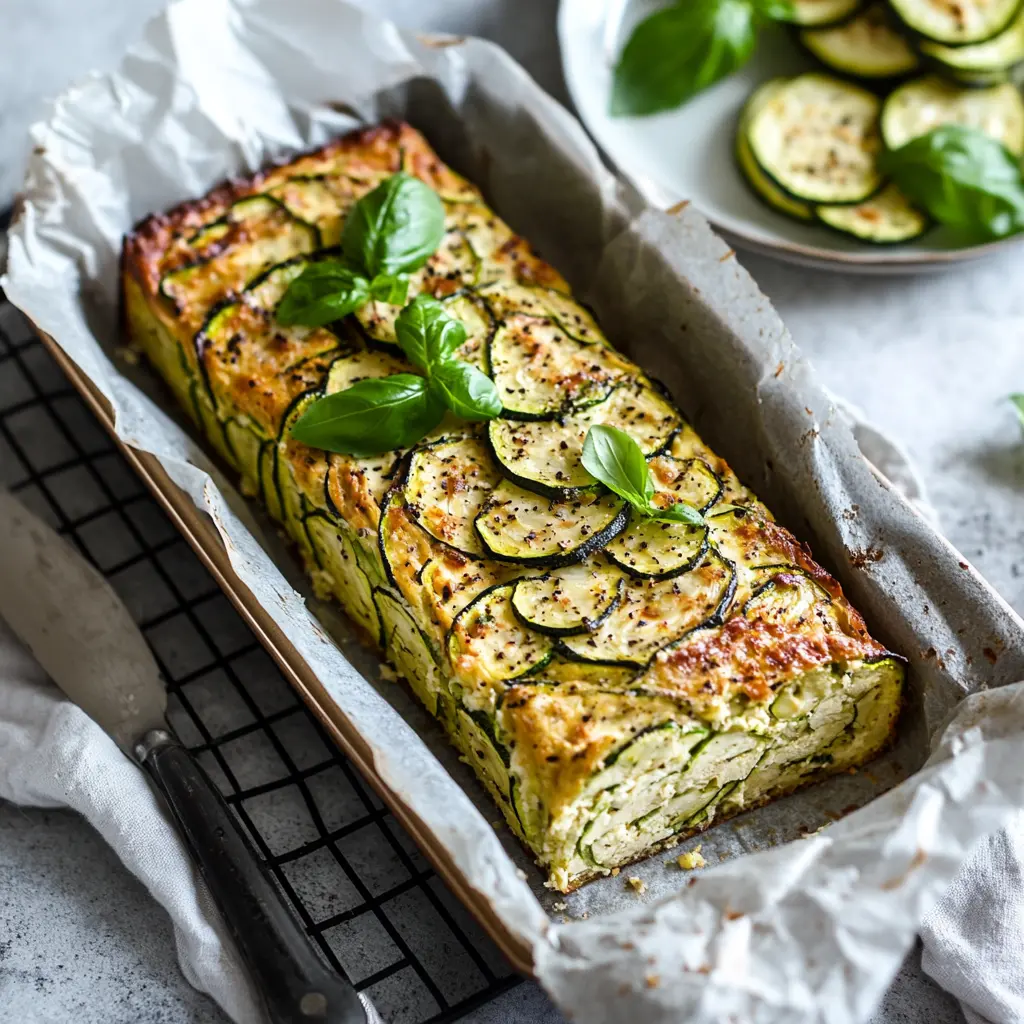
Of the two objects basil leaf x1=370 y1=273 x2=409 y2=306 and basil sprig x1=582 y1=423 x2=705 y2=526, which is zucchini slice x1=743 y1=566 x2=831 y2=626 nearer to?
basil sprig x1=582 y1=423 x2=705 y2=526

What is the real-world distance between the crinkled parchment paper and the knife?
1.44ft

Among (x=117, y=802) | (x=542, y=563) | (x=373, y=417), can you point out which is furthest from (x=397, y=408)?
(x=117, y=802)

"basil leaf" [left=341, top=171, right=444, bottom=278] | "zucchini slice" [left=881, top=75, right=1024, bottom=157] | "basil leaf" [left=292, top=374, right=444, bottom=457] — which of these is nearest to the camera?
"basil leaf" [left=292, top=374, right=444, bottom=457]

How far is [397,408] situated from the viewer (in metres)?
3.60

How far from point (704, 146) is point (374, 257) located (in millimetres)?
1782

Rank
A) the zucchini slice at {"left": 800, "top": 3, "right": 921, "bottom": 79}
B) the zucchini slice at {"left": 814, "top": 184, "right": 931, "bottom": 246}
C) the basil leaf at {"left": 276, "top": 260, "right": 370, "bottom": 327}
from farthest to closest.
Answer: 1. the zucchini slice at {"left": 800, "top": 3, "right": 921, "bottom": 79}
2. the zucchini slice at {"left": 814, "top": 184, "right": 931, "bottom": 246}
3. the basil leaf at {"left": 276, "top": 260, "right": 370, "bottom": 327}

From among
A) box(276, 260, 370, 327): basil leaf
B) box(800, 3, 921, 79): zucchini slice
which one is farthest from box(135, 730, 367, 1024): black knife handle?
box(800, 3, 921, 79): zucchini slice

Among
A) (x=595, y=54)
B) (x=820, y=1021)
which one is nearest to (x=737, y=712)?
(x=820, y=1021)

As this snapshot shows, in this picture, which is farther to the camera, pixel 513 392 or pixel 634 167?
pixel 634 167

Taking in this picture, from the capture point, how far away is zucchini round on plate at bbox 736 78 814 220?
190 inches

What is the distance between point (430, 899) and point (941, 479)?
234 centimetres

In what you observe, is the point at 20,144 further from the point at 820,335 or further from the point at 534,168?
the point at 820,335

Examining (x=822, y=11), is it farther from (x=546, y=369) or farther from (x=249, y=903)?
(x=249, y=903)

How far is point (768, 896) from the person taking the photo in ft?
9.11
